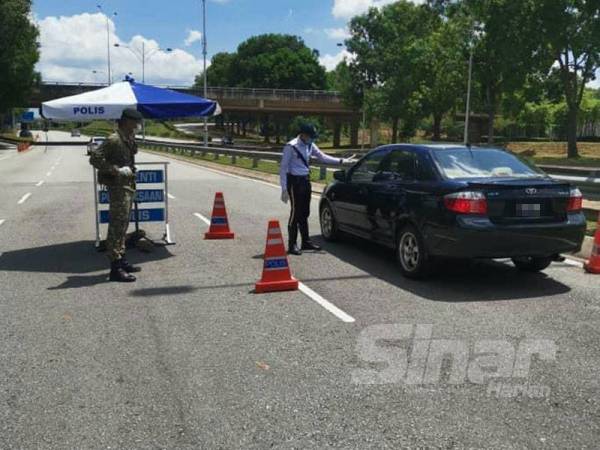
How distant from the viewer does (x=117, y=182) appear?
761 cm

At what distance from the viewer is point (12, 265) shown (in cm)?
853

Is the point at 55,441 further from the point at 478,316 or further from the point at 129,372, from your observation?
the point at 478,316

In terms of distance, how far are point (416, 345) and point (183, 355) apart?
73.1 inches

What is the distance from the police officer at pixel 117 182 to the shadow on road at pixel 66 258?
1.55ft

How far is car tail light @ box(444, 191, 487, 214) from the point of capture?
22.3ft

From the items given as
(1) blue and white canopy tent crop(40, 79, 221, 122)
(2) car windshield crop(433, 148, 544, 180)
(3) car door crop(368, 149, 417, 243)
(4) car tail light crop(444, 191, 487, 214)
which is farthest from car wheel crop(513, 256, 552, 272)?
(1) blue and white canopy tent crop(40, 79, 221, 122)

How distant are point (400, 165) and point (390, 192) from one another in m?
0.40

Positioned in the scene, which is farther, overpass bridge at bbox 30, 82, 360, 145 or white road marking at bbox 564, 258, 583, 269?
overpass bridge at bbox 30, 82, 360, 145

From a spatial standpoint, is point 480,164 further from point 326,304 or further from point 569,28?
point 569,28

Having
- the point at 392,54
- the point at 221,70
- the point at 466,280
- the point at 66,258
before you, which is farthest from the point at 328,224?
the point at 221,70

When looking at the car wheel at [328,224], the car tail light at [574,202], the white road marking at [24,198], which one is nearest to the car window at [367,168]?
the car wheel at [328,224]

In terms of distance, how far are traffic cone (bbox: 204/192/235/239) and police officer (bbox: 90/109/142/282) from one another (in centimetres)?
294

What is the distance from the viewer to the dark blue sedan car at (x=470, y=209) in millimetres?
6805

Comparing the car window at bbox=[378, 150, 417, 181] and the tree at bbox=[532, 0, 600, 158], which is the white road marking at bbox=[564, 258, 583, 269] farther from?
the tree at bbox=[532, 0, 600, 158]
